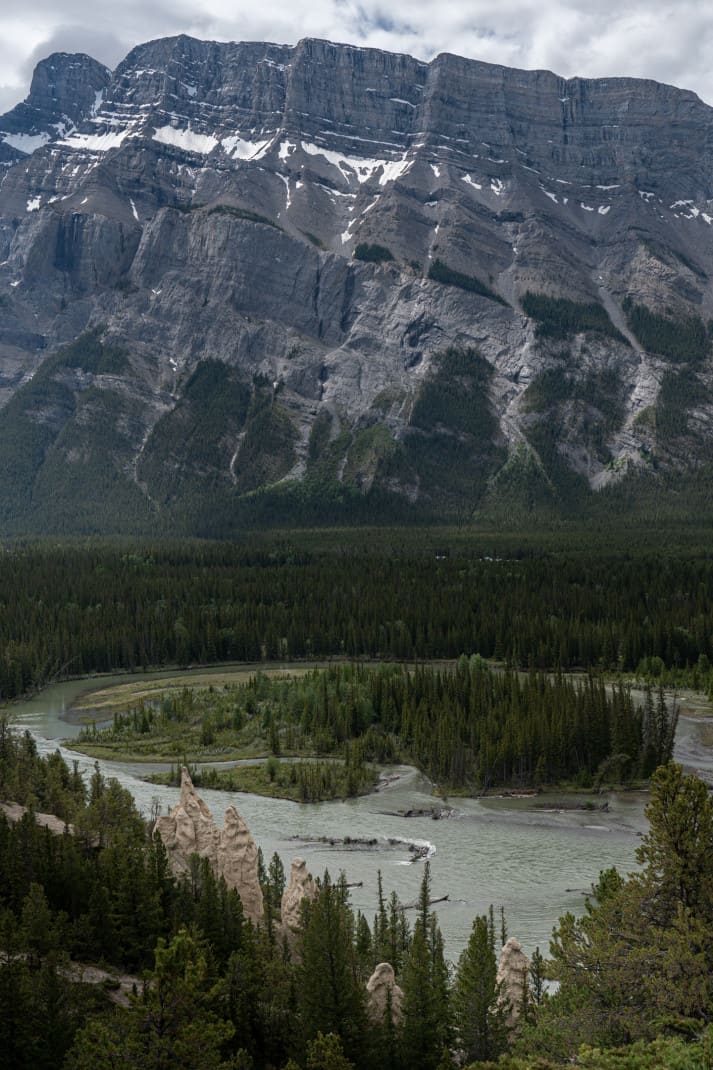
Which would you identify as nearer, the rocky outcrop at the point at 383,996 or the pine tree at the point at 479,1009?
the pine tree at the point at 479,1009

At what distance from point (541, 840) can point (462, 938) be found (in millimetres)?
21991

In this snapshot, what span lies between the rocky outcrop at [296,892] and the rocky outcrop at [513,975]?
9285 millimetres

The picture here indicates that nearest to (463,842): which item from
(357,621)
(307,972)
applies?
(307,972)

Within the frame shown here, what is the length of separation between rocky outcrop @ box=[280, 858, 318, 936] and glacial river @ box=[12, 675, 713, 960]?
308 inches

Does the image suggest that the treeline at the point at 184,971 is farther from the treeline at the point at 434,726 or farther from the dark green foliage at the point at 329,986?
the treeline at the point at 434,726

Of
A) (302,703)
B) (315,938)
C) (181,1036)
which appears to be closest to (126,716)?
(302,703)

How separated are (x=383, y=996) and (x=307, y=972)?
343cm

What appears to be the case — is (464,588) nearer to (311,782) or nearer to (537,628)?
(537,628)

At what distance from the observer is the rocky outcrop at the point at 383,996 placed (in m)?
43.8

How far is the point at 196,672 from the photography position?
160 metres

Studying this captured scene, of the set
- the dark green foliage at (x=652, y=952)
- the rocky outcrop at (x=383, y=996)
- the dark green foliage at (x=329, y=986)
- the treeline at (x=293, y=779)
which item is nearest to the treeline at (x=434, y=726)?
the treeline at (x=293, y=779)

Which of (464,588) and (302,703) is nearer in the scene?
(302,703)

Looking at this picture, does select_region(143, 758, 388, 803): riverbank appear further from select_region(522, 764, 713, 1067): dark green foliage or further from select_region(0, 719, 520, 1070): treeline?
select_region(522, 764, 713, 1067): dark green foliage

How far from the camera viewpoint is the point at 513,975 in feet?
152
